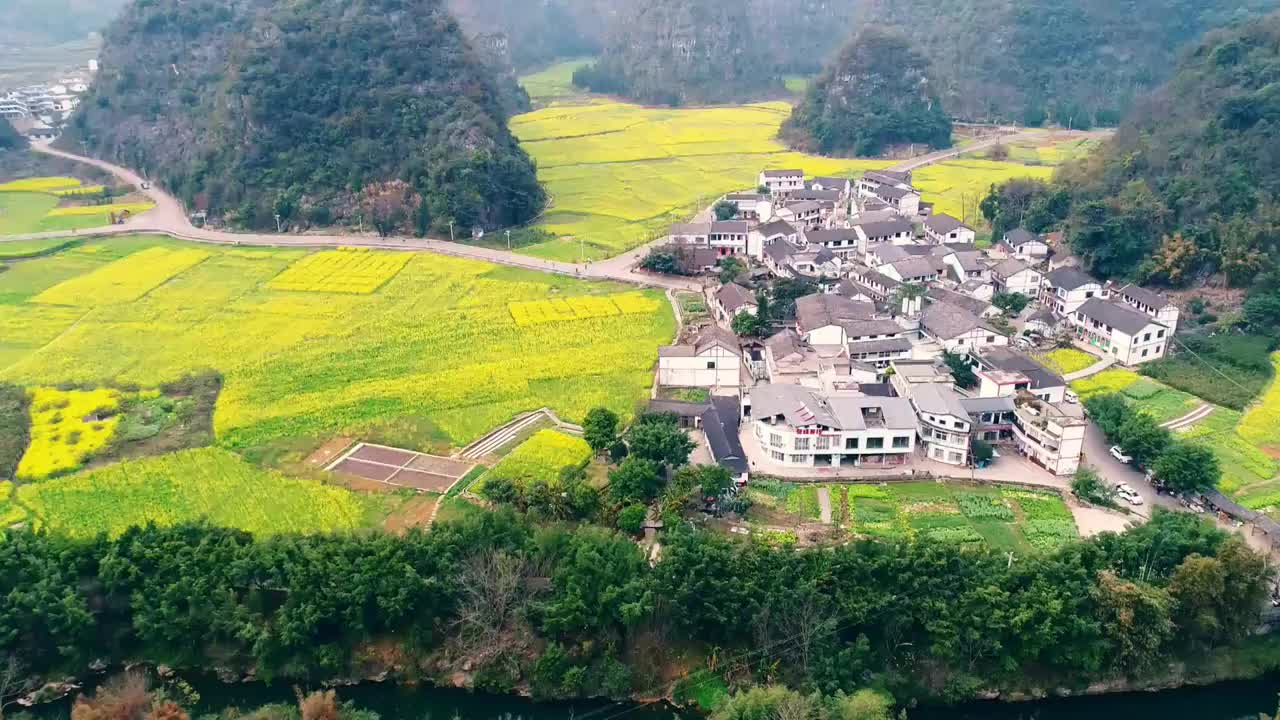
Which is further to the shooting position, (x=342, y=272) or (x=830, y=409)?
(x=342, y=272)

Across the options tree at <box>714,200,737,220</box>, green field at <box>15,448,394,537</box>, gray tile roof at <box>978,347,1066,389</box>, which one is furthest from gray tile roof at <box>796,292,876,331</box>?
green field at <box>15,448,394,537</box>

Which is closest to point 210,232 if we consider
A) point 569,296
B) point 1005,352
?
point 569,296

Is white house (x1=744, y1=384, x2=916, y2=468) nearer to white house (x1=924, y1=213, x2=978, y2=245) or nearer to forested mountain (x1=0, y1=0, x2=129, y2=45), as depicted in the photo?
white house (x1=924, y1=213, x2=978, y2=245)

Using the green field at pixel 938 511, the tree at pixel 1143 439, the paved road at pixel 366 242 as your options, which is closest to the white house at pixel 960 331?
the tree at pixel 1143 439

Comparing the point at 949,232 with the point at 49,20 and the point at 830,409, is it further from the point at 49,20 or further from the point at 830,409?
the point at 49,20


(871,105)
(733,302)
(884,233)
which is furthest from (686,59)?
(733,302)

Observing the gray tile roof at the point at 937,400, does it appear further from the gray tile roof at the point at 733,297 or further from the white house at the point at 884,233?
the white house at the point at 884,233
